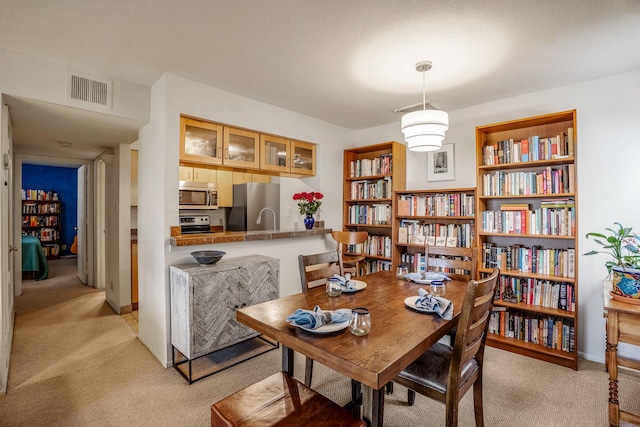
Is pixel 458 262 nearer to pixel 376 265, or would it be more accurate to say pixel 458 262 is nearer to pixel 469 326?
pixel 469 326

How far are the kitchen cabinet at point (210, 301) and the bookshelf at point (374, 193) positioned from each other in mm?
1691

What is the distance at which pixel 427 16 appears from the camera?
1857mm

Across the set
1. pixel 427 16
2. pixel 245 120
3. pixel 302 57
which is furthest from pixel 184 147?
pixel 427 16

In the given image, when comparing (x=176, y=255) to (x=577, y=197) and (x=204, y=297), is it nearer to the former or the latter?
(x=204, y=297)

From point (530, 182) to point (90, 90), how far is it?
400 centimetres

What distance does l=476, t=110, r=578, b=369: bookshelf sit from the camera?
2.74 meters

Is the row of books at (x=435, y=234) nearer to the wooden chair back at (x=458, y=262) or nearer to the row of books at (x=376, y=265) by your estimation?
the row of books at (x=376, y=265)

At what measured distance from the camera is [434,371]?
1625 mm

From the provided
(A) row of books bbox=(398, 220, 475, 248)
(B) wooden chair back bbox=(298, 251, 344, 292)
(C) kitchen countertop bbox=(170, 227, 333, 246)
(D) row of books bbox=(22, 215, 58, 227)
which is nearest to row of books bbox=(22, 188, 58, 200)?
(D) row of books bbox=(22, 215, 58, 227)

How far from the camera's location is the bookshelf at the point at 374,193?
3.87 m

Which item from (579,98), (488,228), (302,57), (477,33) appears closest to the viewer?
(477,33)

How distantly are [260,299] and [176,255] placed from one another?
2.75 feet

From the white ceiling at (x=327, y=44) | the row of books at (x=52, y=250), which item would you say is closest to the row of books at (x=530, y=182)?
the white ceiling at (x=327, y=44)

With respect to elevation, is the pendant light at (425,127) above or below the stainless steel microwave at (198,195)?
above
